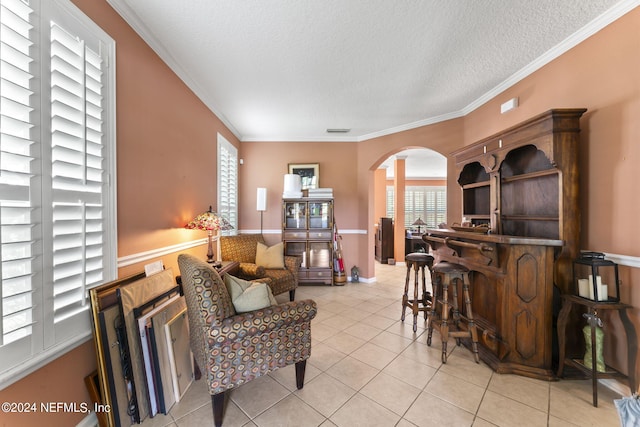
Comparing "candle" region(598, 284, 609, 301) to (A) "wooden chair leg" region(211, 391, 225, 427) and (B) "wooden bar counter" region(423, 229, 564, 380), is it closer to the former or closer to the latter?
(B) "wooden bar counter" region(423, 229, 564, 380)

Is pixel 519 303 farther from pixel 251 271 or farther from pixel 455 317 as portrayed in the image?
pixel 251 271

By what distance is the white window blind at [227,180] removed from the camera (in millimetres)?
3498

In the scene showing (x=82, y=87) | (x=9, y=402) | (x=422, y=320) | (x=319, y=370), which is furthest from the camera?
(x=422, y=320)

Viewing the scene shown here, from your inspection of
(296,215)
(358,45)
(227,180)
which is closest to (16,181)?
(358,45)

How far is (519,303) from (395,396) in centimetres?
127

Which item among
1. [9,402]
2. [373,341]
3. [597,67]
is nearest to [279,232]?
[373,341]

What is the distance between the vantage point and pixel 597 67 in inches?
71.7

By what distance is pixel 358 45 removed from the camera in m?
2.03

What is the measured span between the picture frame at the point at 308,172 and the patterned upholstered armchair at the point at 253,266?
1.45 meters

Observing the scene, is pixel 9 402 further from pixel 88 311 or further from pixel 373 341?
pixel 373 341

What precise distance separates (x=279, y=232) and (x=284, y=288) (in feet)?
4.69

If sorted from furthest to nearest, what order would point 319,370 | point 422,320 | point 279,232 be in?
point 279,232 < point 422,320 < point 319,370

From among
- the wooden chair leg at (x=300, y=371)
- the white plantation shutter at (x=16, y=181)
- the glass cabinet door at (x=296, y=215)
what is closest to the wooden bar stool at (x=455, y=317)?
the wooden chair leg at (x=300, y=371)

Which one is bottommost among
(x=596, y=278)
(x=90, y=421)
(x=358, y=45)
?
(x=90, y=421)
